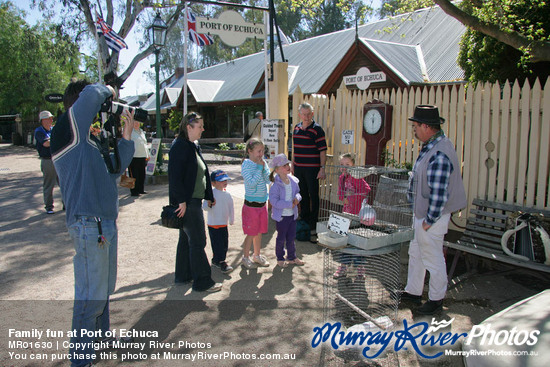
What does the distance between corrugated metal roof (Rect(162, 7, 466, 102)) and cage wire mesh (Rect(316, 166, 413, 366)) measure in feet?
18.3

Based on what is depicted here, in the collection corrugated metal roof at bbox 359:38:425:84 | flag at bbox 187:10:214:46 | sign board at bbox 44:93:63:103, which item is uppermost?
corrugated metal roof at bbox 359:38:425:84

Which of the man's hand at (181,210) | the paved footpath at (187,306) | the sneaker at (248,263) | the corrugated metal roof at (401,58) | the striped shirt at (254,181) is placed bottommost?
the paved footpath at (187,306)

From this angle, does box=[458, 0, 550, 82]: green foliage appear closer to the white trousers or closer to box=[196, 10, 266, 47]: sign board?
the white trousers

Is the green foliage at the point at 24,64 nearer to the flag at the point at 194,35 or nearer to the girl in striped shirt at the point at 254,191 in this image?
the flag at the point at 194,35

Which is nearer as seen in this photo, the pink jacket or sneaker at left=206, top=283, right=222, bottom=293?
the pink jacket

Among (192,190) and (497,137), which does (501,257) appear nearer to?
(497,137)

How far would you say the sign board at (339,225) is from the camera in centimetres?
340

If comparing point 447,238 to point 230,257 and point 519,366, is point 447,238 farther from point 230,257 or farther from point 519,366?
point 519,366

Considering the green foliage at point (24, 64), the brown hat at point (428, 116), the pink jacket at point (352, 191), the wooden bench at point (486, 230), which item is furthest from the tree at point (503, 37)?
the green foliage at point (24, 64)

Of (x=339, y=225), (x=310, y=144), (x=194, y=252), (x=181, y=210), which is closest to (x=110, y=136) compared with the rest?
(x=181, y=210)

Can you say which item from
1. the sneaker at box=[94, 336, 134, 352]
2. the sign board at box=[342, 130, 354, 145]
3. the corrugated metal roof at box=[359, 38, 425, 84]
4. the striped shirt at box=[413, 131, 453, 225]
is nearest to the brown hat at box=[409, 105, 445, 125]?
the striped shirt at box=[413, 131, 453, 225]

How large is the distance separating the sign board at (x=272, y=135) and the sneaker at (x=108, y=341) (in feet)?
15.8

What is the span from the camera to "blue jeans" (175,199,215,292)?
439cm

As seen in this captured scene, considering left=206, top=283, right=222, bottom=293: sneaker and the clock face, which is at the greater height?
the clock face
